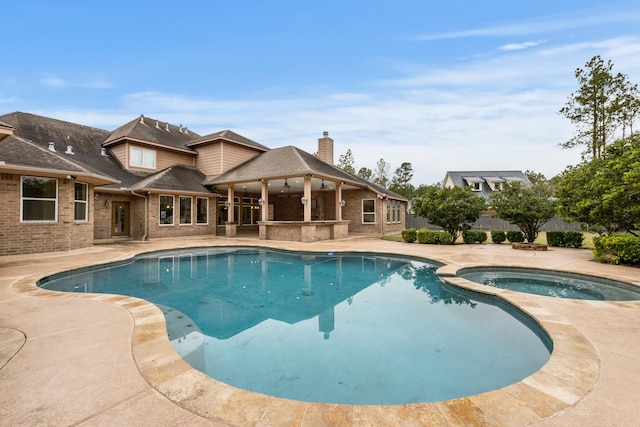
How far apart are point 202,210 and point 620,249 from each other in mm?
18872

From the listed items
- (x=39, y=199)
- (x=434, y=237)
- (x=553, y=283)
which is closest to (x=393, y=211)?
(x=434, y=237)

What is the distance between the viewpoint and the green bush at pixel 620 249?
820 centimetres

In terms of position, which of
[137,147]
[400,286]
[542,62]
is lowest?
[400,286]

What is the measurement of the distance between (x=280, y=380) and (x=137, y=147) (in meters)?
18.9

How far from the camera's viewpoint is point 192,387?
2.39 meters

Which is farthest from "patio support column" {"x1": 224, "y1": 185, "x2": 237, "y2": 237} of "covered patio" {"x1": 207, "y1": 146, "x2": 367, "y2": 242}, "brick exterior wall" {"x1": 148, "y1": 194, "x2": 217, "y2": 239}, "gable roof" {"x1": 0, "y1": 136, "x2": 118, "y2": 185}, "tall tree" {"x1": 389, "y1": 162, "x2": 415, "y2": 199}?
"tall tree" {"x1": 389, "y1": 162, "x2": 415, "y2": 199}

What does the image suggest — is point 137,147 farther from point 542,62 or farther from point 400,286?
point 542,62

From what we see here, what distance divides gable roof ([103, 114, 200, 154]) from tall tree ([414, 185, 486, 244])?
15831mm

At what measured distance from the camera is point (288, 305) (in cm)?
576

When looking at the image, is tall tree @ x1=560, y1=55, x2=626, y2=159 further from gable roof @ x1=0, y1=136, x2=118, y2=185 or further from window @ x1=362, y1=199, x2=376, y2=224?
gable roof @ x1=0, y1=136, x2=118, y2=185

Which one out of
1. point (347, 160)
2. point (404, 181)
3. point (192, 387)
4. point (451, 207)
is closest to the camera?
point (192, 387)

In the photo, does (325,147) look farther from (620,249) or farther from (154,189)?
(620,249)

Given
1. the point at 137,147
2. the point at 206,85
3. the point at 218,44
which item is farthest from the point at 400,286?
the point at 206,85

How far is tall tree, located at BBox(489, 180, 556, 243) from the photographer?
12305mm
